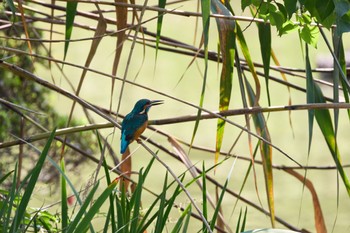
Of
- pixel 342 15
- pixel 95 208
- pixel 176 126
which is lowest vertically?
pixel 95 208

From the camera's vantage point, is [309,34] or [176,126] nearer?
[309,34]

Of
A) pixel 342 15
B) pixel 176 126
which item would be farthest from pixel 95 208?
pixel 176 126

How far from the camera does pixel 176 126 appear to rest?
4488 millimetres

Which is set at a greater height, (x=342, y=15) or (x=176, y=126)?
(x=176, y=126)

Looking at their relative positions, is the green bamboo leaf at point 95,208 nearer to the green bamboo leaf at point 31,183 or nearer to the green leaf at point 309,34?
the green bamboo leaf at point 31,183

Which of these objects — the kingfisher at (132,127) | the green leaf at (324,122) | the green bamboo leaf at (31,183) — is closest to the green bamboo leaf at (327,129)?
the green leaf at (324,122)

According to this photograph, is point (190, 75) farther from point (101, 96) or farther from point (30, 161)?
point (30, 161)

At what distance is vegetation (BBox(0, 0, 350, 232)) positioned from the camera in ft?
3.43

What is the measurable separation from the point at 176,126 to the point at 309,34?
341 centimetres

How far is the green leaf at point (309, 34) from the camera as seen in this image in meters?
1.08

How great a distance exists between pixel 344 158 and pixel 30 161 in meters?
1.65

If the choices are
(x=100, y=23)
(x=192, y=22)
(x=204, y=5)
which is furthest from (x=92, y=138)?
(x=192, y=22)

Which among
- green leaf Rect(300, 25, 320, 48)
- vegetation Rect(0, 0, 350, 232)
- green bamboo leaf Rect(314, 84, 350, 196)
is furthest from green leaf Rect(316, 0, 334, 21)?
green bamboo leaf Rect(314, 84, 350, 196)

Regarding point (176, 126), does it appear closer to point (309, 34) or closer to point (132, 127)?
point (132, 127)
